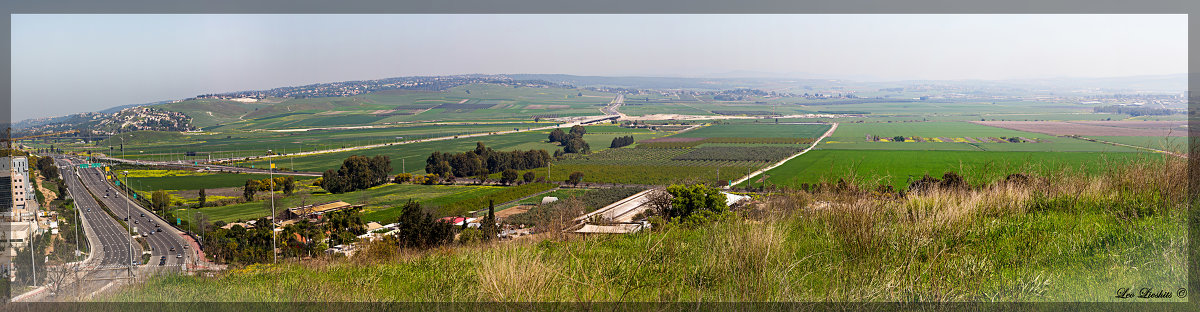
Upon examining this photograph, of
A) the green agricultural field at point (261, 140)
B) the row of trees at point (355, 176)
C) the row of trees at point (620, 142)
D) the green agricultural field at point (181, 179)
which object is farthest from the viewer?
the row of trees at point (620, 142)

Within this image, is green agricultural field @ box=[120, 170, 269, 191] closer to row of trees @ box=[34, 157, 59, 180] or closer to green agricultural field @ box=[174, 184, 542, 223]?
green agricultural field @ box=[174, 184, 542, 223]

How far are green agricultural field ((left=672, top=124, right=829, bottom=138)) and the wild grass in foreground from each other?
60.8m

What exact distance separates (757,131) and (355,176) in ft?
154

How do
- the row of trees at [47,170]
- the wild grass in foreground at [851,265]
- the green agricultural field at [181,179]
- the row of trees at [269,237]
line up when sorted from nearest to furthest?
the wild grass in foreground at [851,265]
the row of trees at [269,237]
the row of trees at [47,170]
the green agricultural field at [181,179]

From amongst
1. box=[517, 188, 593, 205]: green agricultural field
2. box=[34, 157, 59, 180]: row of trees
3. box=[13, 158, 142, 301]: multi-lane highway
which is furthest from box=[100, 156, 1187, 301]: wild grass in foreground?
box=[517, 188, 593, 205]: green agricultural field

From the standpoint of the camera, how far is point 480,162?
131 ft

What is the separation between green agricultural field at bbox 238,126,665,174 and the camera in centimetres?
4400

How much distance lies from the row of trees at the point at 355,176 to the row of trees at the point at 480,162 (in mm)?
3546

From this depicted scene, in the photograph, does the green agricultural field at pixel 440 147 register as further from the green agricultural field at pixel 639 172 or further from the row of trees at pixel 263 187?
the green agricultural field at pixel 639 172

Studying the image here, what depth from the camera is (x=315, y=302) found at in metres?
2.50

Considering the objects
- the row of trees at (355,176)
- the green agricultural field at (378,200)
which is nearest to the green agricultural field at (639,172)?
the green agricultural field at (378,200)

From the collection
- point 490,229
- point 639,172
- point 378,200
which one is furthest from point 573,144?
point 490,229

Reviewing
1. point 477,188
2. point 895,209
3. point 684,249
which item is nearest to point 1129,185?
point 895,209

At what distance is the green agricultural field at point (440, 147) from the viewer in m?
44.0
